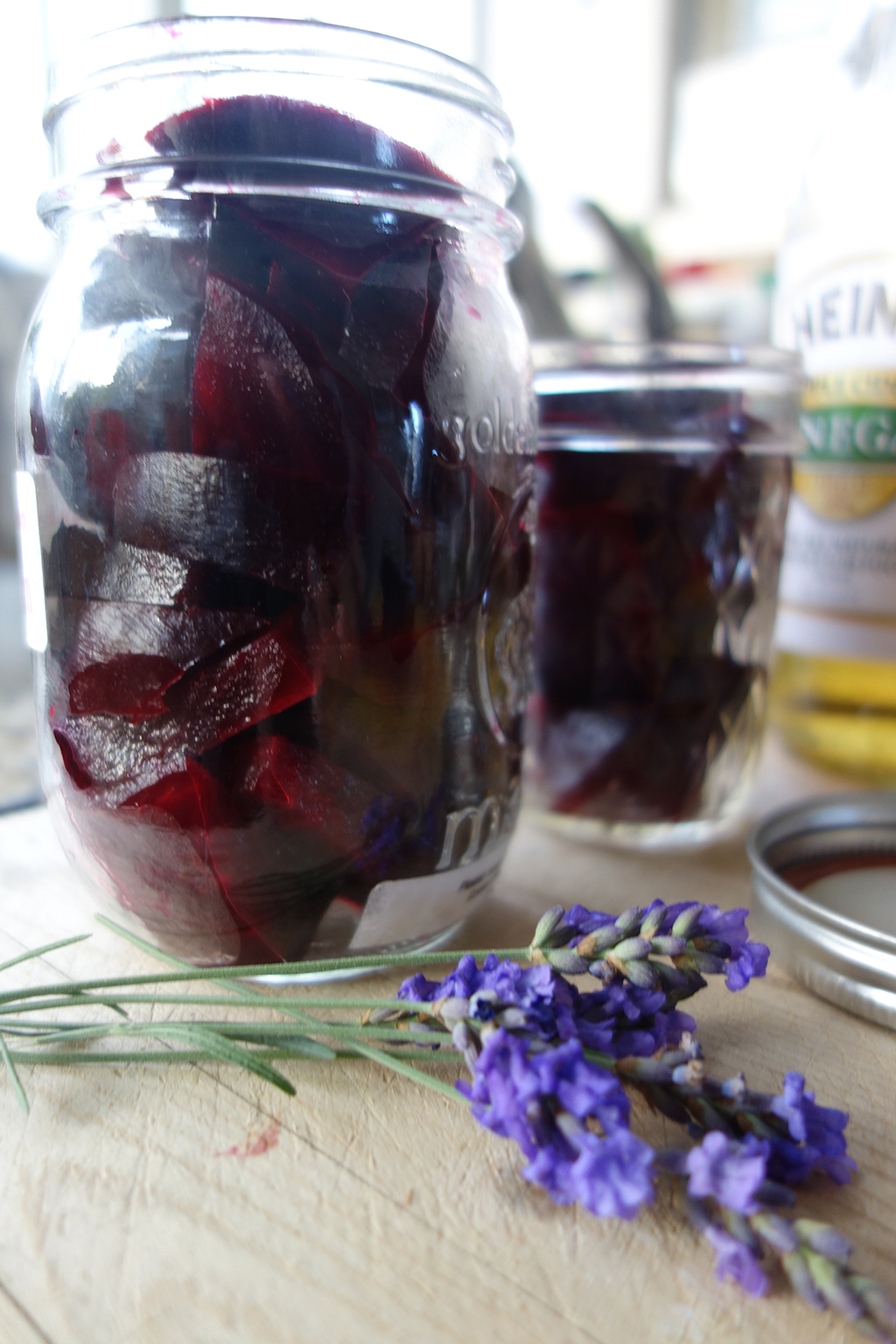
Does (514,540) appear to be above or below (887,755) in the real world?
above

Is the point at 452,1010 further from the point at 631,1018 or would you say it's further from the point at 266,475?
the point at 266,475

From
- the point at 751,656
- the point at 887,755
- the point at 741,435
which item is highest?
the point at 741,435

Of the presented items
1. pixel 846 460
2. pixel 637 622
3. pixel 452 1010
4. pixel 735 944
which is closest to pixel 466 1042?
pixel 452 1010

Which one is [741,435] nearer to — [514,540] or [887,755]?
[514,540]

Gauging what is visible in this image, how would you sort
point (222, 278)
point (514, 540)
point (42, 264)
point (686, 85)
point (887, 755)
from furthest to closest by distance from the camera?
point (686, 85) → point (42, 264) → point (887, 755) → point (514, 540) → point (222, 278)

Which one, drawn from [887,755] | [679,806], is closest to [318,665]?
[679,806]

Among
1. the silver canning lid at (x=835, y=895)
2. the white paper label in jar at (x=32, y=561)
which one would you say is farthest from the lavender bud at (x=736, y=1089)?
the white paper label in jar at (x=32, y=561)

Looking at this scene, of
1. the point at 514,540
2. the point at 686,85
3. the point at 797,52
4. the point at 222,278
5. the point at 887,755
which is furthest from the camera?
the point at 686,85

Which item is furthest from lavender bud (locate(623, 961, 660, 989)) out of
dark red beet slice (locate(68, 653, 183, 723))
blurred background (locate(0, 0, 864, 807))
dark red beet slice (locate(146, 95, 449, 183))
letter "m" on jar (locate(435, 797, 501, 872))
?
blurred background (locate(0, 0, 864, 807))
